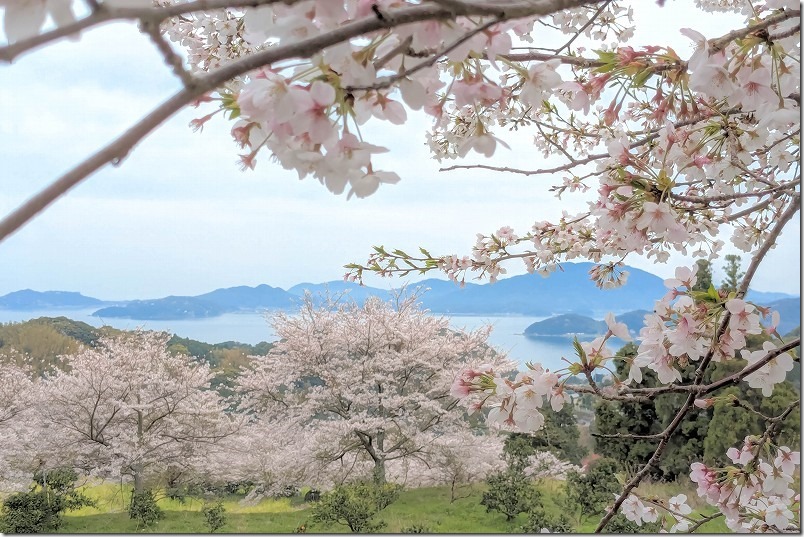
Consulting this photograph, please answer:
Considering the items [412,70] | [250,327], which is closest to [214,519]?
[250,327]

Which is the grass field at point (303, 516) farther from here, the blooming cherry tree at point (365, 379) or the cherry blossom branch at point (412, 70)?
the cherry blossom branch at point (412, 70)

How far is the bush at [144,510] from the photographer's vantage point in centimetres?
266

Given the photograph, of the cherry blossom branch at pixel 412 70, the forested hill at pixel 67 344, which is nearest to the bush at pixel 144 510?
the forested hill at pixel 67 344

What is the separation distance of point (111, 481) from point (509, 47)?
11.5ft

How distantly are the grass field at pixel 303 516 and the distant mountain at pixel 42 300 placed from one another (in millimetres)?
1086

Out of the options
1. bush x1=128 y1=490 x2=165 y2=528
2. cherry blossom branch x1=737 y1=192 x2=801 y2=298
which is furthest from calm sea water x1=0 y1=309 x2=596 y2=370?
cherry blossom branch x1=737 y1=192 x2=801 y2=298

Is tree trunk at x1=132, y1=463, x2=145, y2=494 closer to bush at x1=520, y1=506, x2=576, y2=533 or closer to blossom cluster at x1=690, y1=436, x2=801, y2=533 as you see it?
bush at x1=520, y1=506, x2=576, y2=533

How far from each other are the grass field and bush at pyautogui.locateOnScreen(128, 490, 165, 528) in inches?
1.3

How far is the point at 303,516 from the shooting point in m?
2.95

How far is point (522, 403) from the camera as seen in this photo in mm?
551

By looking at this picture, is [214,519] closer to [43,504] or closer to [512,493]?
[43,504]

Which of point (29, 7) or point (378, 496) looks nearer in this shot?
point (29, 7)

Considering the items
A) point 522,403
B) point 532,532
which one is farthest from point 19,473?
point 522,403

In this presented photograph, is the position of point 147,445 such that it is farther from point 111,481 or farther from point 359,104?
point 359,104
